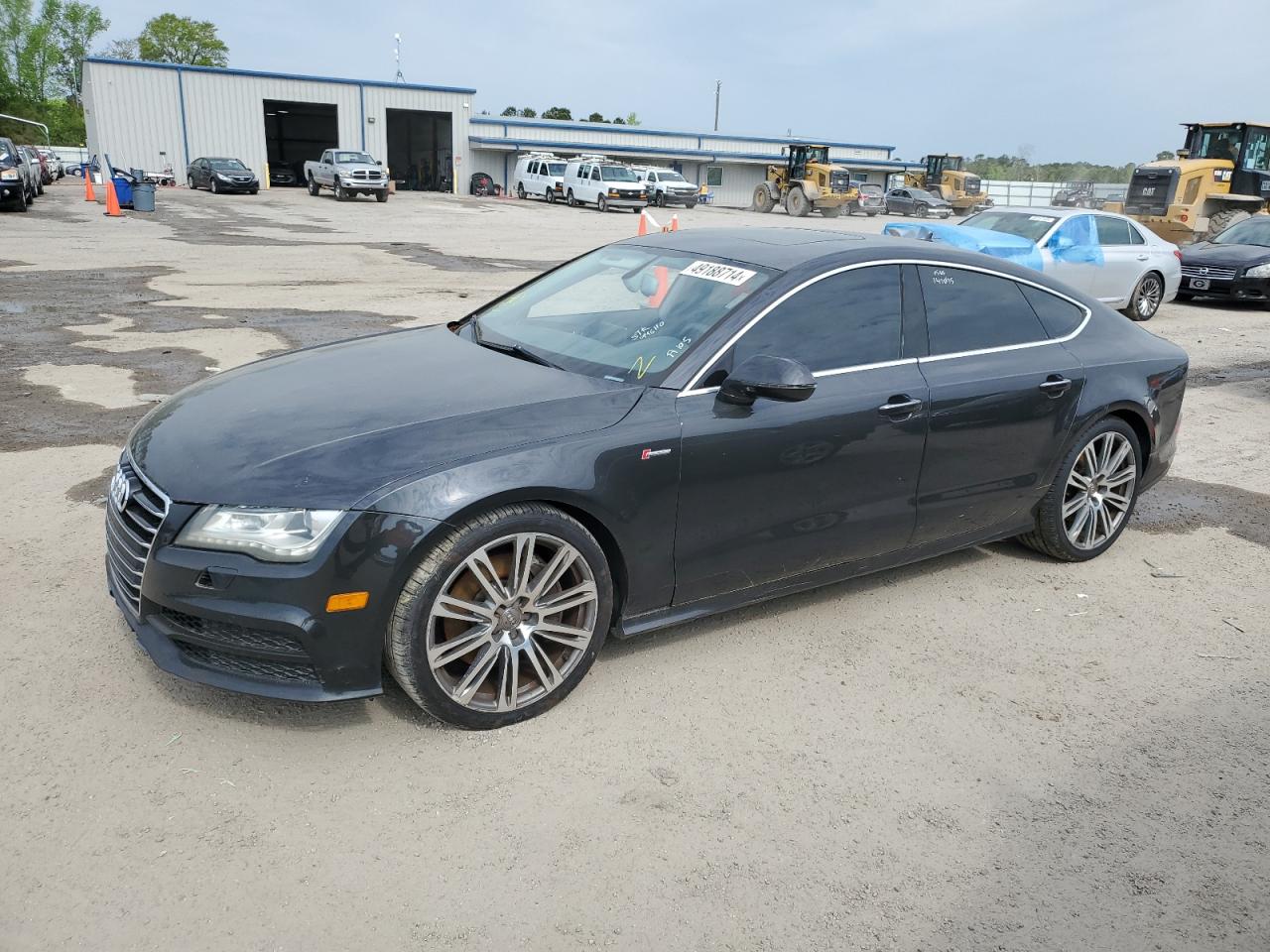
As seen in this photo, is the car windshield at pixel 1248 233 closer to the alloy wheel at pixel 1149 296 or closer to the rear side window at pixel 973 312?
the alloy wheel at pixel 1149 296

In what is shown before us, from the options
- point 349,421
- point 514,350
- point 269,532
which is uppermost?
point 514,350

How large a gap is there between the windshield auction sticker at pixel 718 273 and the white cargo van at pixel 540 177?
4361 cm

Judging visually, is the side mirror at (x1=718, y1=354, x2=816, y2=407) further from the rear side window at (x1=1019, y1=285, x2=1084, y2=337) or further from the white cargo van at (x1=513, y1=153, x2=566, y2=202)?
the white cargo van at (x1=513, y1=153, x2=566, y2=202)

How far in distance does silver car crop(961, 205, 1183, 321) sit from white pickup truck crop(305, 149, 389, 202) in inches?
1208

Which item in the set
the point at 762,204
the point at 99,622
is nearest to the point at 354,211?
the point at 762,204

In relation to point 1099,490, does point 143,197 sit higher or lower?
lower

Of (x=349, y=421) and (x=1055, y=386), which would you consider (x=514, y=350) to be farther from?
(x=1055, y=386)

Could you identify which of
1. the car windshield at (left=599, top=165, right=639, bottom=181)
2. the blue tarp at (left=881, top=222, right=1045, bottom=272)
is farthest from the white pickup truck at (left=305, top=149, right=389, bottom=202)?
the blue tarp at (left=881, top=222, right=1045, bottom=272)

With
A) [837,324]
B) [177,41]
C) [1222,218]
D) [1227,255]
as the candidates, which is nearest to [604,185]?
[1222,218]

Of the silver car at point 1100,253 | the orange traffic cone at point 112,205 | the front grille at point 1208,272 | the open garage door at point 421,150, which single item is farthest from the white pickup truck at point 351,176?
the front grille at point 1208,272

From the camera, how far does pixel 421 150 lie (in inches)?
2340

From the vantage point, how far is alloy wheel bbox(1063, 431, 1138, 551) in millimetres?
4832

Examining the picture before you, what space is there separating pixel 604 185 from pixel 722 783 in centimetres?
4087

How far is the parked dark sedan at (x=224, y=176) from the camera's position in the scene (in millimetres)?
40906
